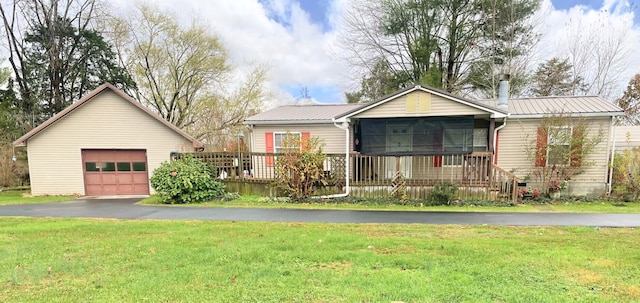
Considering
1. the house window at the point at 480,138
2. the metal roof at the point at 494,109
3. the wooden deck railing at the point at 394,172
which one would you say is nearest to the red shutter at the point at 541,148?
the metal roof at the point at 494,109

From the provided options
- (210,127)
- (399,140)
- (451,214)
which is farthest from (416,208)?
(210,127)

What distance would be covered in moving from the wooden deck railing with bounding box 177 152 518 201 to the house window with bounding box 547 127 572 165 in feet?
7.57

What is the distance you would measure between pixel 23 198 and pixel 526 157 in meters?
21.9

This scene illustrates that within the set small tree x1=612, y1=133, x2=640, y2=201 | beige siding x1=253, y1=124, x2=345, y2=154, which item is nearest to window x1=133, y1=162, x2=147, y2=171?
beige siding x1=253, y1=124, x2=345, y2=154

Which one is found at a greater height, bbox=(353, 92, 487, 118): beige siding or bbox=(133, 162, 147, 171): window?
bbox=(353, 92, 487, 118): beige siding

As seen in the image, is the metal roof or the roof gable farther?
the roof gable

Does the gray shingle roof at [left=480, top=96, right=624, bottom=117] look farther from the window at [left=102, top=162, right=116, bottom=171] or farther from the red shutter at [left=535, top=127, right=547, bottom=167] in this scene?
the window at [left=102, top=162, right=116, bottom=171]

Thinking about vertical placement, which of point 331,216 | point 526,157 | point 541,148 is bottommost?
point 331,216

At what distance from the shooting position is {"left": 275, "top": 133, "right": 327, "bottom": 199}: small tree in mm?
10547

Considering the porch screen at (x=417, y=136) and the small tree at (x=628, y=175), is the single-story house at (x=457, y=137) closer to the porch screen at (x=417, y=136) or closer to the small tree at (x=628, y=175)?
the porch screen at (x=417, y=136)

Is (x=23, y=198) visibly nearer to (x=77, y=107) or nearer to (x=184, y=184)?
(x=77, y=107)

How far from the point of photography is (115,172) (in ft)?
45.9

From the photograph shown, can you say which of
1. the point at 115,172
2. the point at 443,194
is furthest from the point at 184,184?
the point at 443,194

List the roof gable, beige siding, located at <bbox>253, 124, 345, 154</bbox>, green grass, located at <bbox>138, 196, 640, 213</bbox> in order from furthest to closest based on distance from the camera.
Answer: the roof gable → beige siding, located at <bbox>253, 124, 345, 154</bbox> → green grass, located at <bbox>138, 196, 640, 213</bbox>
